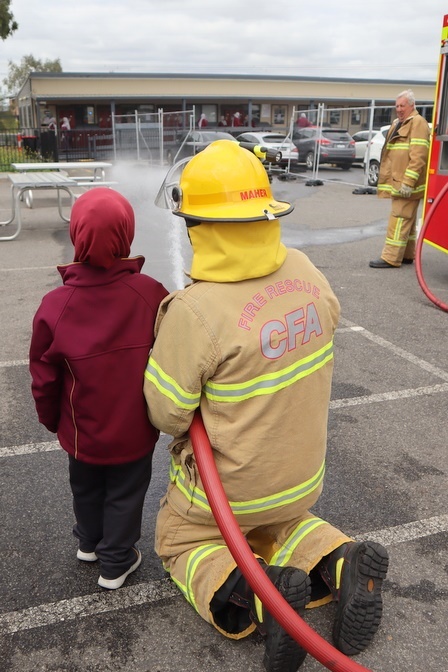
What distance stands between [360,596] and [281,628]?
1.09 ft

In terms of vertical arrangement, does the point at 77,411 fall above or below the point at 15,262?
above

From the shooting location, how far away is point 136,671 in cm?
220

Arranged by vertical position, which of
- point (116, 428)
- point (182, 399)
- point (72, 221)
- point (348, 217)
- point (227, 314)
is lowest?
point (348, 217)

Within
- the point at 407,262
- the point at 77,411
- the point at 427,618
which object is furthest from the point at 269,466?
the point at 407,262

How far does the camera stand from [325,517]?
307 centimetres

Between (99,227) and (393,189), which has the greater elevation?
(99,227)

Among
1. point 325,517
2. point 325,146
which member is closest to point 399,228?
point 325,517

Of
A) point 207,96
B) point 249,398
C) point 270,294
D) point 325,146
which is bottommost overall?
point 325,146

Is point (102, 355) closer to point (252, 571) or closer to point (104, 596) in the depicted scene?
point (252, 571)

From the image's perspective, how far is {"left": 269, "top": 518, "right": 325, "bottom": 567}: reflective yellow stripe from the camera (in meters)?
2.41

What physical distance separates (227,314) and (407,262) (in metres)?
6.80

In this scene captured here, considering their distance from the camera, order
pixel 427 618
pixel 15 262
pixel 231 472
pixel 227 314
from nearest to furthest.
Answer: pixel 227 314
pixel 231 472
pixel 427 618
pixel 15 262

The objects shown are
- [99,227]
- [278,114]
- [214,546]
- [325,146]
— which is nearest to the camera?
[99,227]

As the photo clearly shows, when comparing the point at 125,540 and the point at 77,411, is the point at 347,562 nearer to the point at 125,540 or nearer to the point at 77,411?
the point at 125,540
